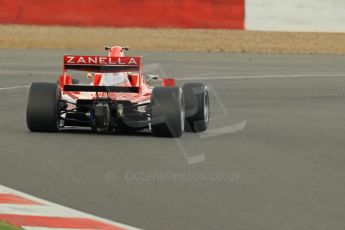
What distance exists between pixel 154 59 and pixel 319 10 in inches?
229

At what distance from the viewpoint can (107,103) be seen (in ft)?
42.9

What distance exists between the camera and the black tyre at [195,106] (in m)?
14.0

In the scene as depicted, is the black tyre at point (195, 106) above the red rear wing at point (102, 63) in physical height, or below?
below

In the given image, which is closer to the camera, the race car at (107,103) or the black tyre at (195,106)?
the race car at (107,103)

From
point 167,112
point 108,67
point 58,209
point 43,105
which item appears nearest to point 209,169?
point 167,112

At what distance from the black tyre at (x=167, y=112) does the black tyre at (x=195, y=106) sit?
2.91 feet

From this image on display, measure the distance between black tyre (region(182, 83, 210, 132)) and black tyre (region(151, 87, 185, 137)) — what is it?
34.9 inches

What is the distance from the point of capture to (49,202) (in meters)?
8.69

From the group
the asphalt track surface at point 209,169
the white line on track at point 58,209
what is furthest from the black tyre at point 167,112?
the white line on track at point 58,209

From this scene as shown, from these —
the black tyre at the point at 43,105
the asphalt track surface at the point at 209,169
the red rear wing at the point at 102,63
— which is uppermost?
the red rear wing at the point at 102,63

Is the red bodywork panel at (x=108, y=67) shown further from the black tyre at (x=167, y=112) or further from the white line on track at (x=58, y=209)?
the white line on track at (x=58, y=209)

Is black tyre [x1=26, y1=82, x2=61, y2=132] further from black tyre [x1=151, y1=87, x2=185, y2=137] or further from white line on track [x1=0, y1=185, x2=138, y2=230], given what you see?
white line on track [x1=0, y1=185, x2=138, y2=230]

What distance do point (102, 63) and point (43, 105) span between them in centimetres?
93

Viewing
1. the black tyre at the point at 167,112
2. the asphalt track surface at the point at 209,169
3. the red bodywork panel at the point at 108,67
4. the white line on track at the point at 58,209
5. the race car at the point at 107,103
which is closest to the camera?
the white line on track at the point at 58,209
